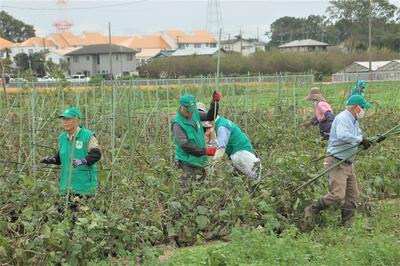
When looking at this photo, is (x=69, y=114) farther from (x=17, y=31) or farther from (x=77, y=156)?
(x=17, y=31)

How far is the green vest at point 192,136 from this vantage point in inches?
258

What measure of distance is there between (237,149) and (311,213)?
1.00 metres

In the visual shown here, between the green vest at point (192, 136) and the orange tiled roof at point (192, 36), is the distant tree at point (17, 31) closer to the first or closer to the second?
the orange tiled roof at point (192, 36)

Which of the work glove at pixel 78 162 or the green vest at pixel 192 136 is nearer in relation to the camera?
the work glove at pixel 78 162

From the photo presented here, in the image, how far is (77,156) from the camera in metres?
5.81

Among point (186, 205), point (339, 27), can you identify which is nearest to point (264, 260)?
point (186, 205)

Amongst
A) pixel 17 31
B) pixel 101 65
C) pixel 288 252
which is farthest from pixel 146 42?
pixel 288 252

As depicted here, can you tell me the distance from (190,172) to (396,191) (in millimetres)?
3013

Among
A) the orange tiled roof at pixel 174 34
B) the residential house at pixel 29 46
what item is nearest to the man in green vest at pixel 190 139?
the residential house at pixel 29 46

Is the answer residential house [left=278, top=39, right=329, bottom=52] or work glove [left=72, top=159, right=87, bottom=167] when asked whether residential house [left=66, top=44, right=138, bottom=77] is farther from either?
work glove [left=72, top=159, right=87, bottom=167]

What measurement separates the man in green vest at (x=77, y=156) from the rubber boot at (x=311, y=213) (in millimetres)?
2174

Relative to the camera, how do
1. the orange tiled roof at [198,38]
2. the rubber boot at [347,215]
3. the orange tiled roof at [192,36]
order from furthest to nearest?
the orange tiled roof at [192,36], the orange tiled roof at [198,38], the rubber boot at [347,215]

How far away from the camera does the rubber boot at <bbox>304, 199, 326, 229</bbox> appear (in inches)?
259

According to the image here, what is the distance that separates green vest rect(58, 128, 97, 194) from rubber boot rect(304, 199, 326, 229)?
2.17m
